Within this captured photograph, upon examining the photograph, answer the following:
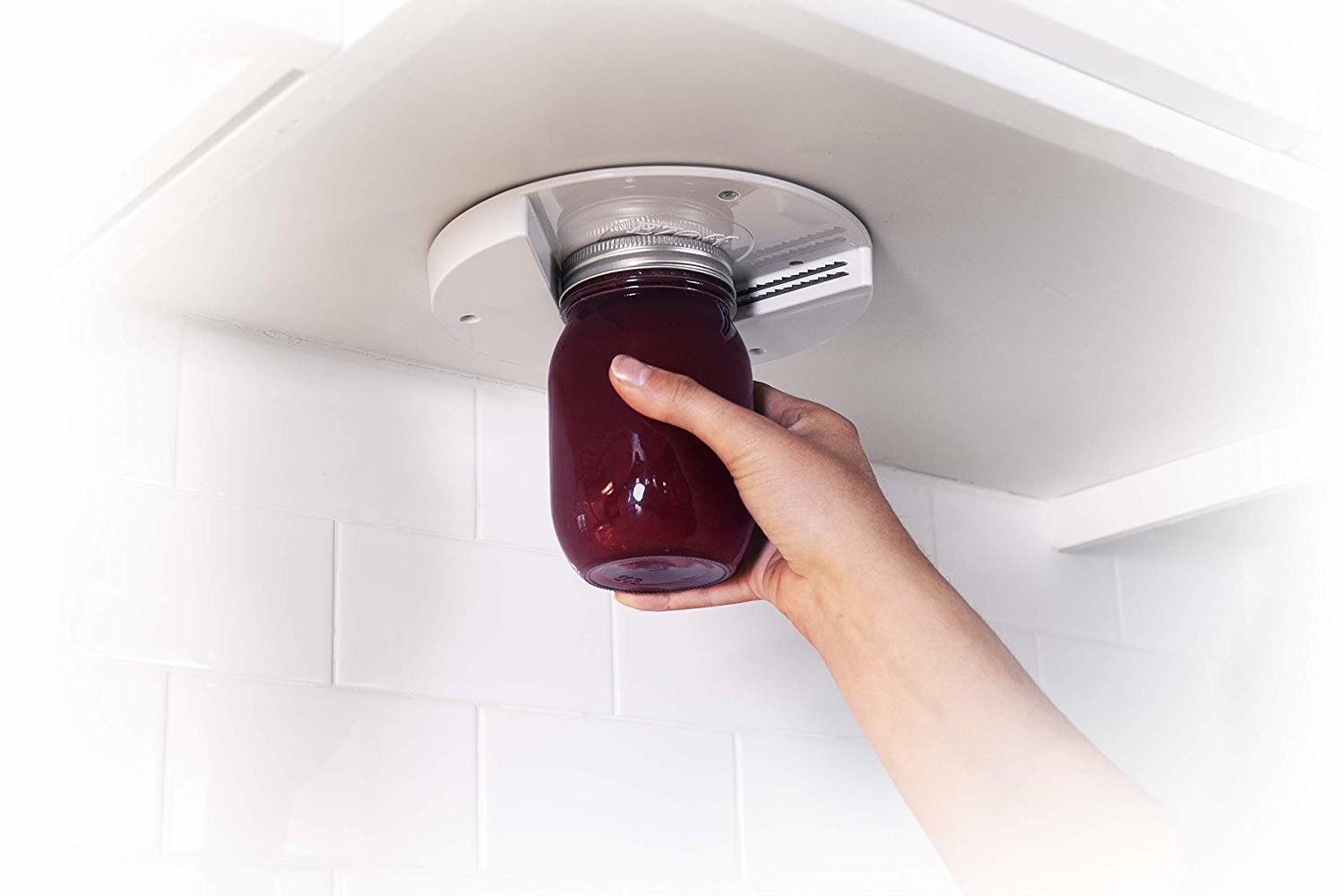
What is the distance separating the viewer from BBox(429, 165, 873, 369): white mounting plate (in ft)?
2.35

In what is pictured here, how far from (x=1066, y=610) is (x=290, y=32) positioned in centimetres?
93

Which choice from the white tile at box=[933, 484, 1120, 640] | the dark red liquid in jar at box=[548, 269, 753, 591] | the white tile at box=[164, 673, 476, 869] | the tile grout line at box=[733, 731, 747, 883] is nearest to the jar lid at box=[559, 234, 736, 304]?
the dark red liquid in jar at box=[548, 269, 753, 591]

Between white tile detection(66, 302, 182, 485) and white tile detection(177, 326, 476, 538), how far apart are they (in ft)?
0.03

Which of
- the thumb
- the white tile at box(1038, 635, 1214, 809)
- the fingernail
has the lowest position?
the white tile at box(1038, 635, 1214, 809)

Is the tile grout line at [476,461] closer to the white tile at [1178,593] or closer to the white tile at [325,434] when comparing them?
the white tile at [325,434]

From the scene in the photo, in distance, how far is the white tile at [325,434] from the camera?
2.83 ft

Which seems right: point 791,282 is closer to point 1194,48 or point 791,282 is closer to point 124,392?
point 1194,48

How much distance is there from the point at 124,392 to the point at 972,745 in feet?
1.68

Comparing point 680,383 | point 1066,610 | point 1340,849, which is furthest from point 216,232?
point 1340,849

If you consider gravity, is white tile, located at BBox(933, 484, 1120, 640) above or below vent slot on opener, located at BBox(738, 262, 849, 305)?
below

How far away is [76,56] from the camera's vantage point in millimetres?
690

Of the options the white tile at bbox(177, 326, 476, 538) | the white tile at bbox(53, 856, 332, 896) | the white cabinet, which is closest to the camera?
the white cabinet

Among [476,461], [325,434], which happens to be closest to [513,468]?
[476,461]

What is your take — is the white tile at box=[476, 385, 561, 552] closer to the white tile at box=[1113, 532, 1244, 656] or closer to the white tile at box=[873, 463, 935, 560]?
the white tile at box=[873, 463, 935, 560]
